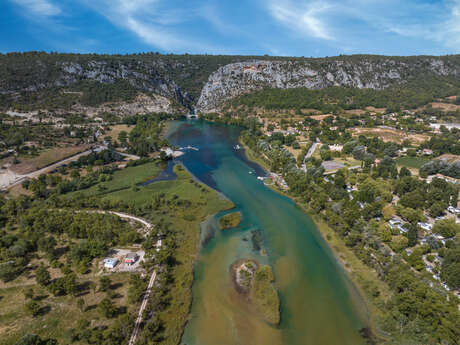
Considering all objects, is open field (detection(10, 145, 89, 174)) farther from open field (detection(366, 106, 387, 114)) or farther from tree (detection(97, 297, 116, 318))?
open field (detection(366, 106, 387, 114))

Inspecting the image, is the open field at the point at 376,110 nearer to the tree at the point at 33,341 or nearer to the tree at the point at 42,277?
the tree at the point at 42,277

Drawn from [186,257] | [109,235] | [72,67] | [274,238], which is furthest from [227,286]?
[72,67]

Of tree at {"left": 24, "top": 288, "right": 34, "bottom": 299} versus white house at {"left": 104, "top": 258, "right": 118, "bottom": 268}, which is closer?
tree at {"left": 24, "top": 288, "right": 34, "bottom": 299}

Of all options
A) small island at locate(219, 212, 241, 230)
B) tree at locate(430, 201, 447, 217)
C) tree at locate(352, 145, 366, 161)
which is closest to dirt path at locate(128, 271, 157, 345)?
small island at locate(219, 212, 241, 230)

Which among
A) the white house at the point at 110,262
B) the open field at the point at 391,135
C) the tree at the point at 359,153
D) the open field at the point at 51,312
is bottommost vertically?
the open field at the point at 51,312

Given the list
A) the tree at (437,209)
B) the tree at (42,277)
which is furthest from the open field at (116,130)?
the tree at (437,209)
